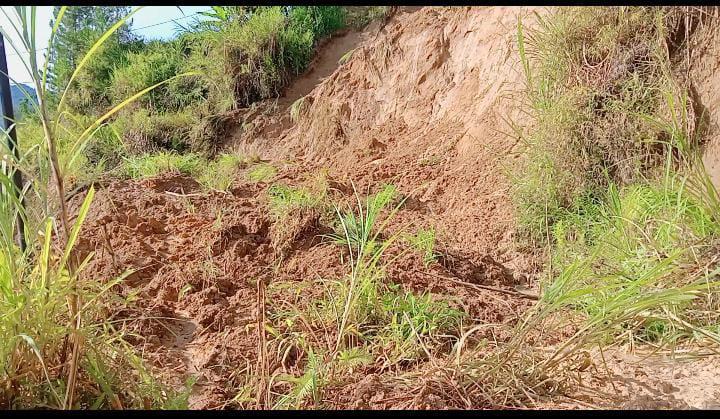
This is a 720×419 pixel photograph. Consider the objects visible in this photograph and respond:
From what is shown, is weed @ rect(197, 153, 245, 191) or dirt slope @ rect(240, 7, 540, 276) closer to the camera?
dirt slope @ rect(240, 7, 540, 276)

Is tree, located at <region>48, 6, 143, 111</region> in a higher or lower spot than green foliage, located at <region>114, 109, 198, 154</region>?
higher

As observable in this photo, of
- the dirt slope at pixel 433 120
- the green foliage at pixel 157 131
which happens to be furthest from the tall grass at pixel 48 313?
the green foliage at pixel 157 131

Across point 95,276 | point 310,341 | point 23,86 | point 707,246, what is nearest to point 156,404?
point 310,341

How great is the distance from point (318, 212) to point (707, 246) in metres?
2.05

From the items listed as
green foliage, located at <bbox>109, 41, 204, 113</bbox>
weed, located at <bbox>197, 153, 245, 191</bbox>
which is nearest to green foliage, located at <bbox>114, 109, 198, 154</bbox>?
green foliage, located at <bbox>109, 41, 204, 113</bbox>

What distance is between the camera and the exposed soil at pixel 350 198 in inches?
79.9

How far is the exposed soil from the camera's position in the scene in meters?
2.03

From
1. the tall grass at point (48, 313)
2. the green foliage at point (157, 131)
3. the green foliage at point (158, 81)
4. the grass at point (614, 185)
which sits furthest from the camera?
the green foliage at point (158, 81)

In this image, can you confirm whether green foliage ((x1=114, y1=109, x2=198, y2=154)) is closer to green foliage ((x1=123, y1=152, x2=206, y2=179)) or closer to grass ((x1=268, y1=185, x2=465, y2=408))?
green foliage ((x1=123, y1=152, x2=206, y2=179))

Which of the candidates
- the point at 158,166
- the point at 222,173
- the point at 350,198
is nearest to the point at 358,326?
the point at 350,198

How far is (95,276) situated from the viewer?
2707 millimetres

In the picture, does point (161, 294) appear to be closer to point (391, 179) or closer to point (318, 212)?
point (318, 212)

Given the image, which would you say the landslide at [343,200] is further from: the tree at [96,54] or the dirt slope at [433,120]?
the tree at [96,54]

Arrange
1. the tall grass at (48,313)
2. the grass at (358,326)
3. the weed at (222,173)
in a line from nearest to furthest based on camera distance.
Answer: the tall grass at (48,313) < the grass at (358,326) < the weed at (222,173)
